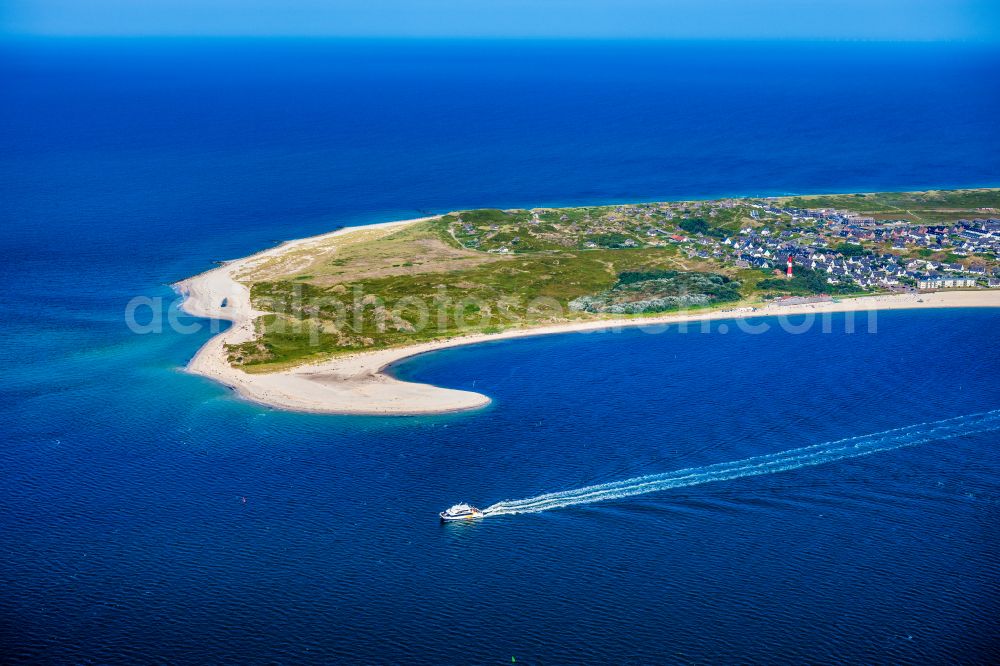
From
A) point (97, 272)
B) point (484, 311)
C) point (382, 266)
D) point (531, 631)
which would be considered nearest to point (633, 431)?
point (531, 631)

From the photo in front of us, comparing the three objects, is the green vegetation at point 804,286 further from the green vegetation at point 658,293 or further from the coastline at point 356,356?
the green vegetation at point 658,293

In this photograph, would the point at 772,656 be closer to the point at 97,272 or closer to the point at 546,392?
the point at 546,392

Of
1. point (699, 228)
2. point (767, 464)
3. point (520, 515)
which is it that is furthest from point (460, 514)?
point (699, 228)

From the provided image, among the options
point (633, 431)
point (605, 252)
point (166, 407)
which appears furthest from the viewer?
point (605, 252)

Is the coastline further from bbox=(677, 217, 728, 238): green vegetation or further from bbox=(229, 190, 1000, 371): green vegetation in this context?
bbox=(677, 217, 728, 238): green vegetation

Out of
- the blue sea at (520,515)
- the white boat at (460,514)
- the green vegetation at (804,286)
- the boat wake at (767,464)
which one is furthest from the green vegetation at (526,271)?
the boat wake at (767,464)

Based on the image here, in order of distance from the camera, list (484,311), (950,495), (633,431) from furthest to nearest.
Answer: (484,311) → (633,431) → (950,495)

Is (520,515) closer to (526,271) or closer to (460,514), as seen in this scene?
(460,514)
